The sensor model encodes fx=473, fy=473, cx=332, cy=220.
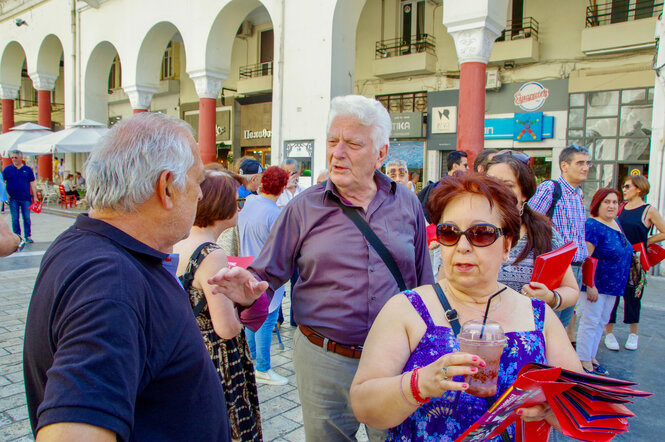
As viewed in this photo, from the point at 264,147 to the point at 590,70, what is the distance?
38.1 ft

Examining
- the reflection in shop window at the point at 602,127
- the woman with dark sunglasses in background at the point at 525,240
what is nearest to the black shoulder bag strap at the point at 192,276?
the woman with dark sunglasses in background at the point at 525,240

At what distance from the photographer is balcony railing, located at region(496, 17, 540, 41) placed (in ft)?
43.5

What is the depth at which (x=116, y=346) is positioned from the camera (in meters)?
0.96

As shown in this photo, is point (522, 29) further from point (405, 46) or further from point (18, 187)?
point (18, 187)

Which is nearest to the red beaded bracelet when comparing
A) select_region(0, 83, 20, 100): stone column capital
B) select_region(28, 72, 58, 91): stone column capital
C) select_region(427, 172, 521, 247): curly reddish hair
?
select_region(427, 172, 521, 247): curly reddish hair

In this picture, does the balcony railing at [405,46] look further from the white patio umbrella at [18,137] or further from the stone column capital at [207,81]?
the white patio umbrella at [18,137]

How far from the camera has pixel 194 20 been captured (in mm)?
13453

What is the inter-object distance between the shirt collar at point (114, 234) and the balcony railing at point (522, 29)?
14007 millimetres

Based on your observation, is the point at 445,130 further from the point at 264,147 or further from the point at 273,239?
the point at 273,239

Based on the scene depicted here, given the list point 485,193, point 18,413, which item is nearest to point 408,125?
point 18,413

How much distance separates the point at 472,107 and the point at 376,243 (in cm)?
778

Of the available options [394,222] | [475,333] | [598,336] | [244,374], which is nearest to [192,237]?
[244,374]

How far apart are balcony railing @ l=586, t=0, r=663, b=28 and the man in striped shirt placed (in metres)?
9.54

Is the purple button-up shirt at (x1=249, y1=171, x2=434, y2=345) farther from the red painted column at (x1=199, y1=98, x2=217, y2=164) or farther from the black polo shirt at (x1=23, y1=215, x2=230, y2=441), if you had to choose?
the red painted column at (x1=199, y1=98, x2=217, y2=164)
